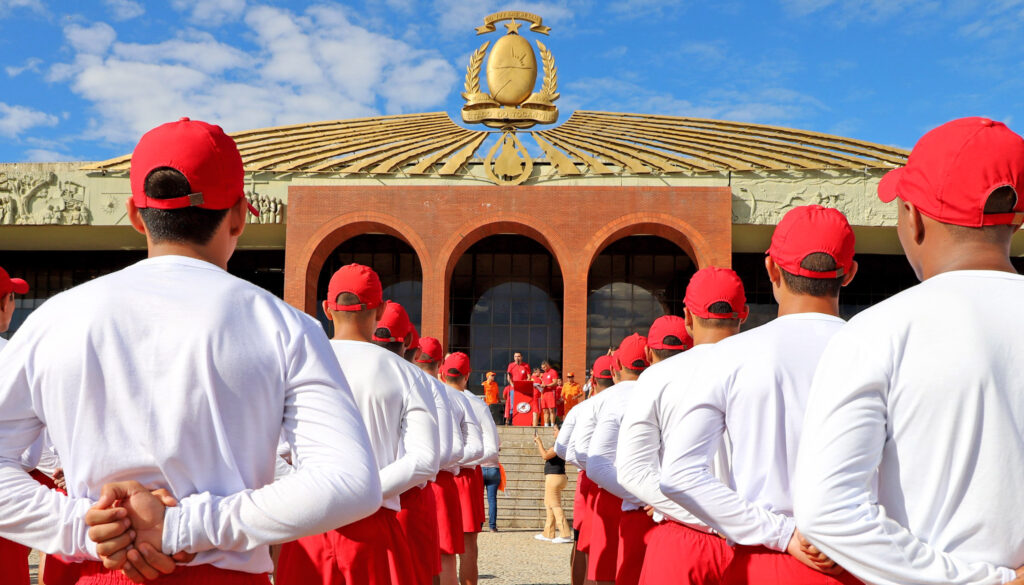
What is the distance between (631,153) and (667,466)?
69.9 feet

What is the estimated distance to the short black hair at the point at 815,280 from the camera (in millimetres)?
2809

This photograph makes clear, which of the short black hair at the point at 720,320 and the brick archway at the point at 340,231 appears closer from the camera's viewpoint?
the short black hair at the point at 720,320

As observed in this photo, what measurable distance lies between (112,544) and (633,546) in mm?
3820

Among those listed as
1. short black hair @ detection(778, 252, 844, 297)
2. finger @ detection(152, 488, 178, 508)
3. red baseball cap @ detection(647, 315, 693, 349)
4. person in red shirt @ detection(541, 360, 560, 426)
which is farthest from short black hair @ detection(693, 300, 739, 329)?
person in red shirt @ detection(541, 360, 560, 426)

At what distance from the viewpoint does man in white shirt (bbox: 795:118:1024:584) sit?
179cm

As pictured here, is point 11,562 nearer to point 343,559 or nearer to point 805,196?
point 343,559

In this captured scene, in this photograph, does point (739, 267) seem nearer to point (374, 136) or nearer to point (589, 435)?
point (374, 136)

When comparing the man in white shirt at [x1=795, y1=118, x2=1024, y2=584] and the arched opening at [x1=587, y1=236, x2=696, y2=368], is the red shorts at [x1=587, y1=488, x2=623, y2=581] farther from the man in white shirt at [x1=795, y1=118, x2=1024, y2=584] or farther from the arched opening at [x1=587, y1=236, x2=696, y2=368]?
the arched opening at [x1=587, y1=236, x2=696, y2=368]

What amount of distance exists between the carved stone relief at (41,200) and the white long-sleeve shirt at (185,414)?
966 inches

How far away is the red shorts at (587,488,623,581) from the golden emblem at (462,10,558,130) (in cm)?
1774

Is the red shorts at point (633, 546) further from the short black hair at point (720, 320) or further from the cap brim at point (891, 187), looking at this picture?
the cap brim at point (891, 187)

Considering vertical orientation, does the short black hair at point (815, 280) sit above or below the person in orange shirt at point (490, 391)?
above

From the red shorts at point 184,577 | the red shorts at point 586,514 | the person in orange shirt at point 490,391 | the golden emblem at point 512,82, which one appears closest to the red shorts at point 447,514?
the red shorts at point 586,514

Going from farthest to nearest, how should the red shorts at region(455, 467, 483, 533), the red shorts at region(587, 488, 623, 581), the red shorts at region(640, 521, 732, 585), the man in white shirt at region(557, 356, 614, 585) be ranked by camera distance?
the red shorts at region(455, 467, 483, 533) < the man in white shirt at region(557, 356, 614, 585) < the red shorts at region(587, 488, 623, 581) < the red shorts at region(640, 521, 732, 585)
